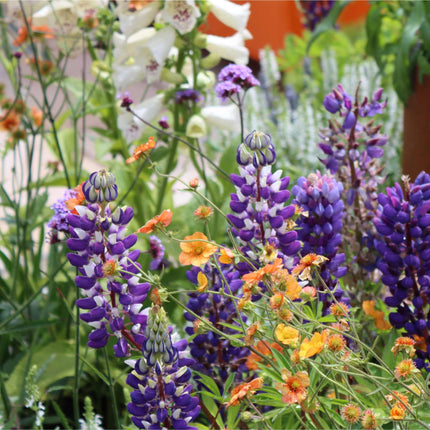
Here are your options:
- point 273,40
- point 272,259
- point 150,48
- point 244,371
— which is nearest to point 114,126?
point 150,48

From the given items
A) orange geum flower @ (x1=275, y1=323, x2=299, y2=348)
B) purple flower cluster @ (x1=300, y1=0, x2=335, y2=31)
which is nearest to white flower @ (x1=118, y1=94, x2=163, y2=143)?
orange geum flower @ (x1=275, y1=323, x2=299, y2=348)

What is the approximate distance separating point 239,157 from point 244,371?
0.26m

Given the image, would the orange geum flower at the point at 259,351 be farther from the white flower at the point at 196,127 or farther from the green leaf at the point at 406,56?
the green leaf at the point at 406,56

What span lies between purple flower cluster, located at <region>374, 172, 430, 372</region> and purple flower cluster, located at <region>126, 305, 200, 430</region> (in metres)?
0.26

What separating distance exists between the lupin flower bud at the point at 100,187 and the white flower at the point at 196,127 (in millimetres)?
573

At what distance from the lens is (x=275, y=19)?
345 cm

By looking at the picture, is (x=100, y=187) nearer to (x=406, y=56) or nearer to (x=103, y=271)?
(x=103, y=271)

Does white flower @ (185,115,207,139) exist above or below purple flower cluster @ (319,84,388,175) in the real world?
above

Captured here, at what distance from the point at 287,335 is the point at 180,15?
0.67 m

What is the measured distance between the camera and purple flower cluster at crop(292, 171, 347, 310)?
63 cm

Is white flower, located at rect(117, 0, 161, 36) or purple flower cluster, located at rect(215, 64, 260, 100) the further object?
white flower, located at rect(117, 0, 161, 36)

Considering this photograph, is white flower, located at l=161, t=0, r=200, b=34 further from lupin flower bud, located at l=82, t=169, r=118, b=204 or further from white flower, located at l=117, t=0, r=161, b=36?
lupin flower bud, located at l=82, t=169, r=118, b=204

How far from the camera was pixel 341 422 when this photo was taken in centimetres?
54

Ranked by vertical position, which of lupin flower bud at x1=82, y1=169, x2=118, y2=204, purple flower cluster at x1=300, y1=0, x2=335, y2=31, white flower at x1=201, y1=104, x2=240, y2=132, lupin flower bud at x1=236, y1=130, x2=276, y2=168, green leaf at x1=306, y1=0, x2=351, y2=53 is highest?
purple flower cluster at x1=300, y1=0, x2=335, y2=31
